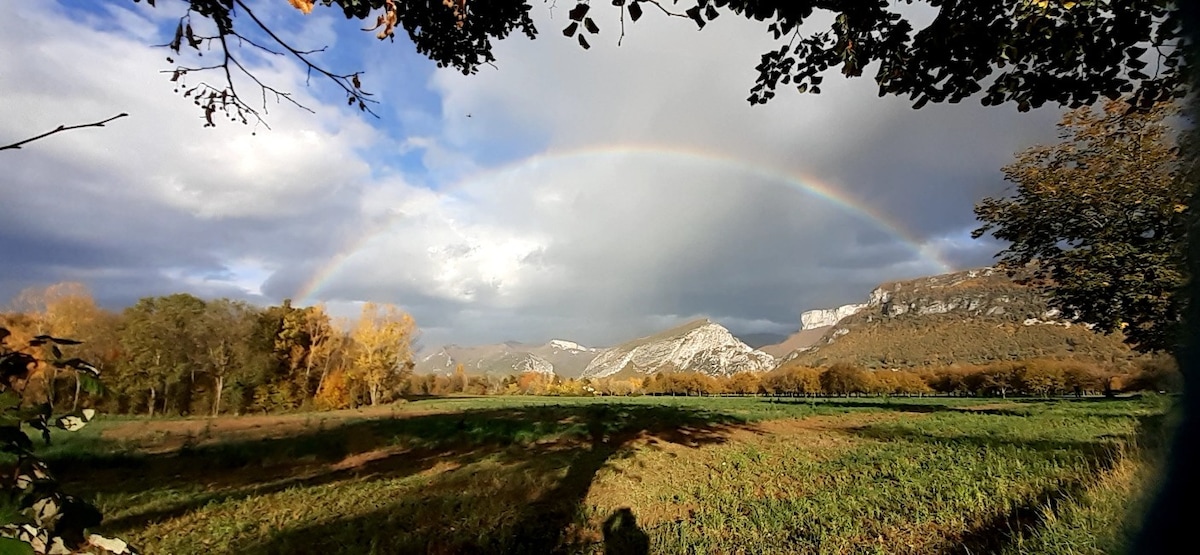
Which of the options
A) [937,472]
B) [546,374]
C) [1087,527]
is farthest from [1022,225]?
[546,374]

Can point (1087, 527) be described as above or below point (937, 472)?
above

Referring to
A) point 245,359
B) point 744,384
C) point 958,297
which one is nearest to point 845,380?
point 744,384

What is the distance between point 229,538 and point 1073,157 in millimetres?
22593

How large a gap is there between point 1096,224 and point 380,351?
199 ft

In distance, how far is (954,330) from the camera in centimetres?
10531

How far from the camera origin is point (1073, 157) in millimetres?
15273

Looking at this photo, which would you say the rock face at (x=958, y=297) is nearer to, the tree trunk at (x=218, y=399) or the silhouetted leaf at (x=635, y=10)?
the silhouetted leaf at (x=635, y=10)

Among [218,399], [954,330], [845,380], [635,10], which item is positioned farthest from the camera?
[954,330]

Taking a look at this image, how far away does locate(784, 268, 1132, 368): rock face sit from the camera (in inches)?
2936

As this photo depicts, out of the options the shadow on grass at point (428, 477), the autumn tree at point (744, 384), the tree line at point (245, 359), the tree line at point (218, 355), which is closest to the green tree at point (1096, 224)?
the shadow on grass at point (428, 477)

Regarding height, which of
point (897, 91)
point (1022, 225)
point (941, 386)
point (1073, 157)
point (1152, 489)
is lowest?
point (941, 386)

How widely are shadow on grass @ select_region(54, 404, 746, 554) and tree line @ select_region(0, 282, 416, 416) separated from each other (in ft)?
111

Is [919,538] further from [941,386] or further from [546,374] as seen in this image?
[546,374]

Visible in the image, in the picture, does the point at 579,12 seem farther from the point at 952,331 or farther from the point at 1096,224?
the point at 952,331
